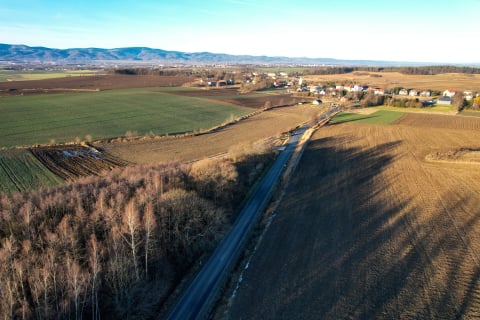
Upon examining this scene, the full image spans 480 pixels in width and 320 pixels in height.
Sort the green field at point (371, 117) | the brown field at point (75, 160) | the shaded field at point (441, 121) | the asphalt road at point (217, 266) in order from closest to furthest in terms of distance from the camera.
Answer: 1. the asphalt road at point (217, 266)
2. the brown field at point (75, 160)
3. the shaded field at point (441, 121)
4. the green field at point (371, 117)

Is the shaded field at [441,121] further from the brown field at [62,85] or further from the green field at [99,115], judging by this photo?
the brown field at [62,85]

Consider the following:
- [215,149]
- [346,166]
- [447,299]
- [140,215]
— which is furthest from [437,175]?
[140,215]

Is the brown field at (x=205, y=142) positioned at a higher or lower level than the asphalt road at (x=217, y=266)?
higher

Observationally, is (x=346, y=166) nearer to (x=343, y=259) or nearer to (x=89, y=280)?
(x=343, y=259)

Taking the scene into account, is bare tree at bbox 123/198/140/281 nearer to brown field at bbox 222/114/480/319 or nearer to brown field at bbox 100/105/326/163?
brown field at bbox 222/114/480/319

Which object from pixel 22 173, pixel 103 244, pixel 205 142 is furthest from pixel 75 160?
pixel 103 244

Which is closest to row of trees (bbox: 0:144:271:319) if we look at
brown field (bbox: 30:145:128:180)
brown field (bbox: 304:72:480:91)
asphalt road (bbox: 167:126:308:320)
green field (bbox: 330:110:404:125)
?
asphalt road (bbox: 167:126:308:320)

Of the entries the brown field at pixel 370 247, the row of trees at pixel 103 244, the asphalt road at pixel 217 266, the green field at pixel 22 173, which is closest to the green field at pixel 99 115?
the green field at pixel 22 173
